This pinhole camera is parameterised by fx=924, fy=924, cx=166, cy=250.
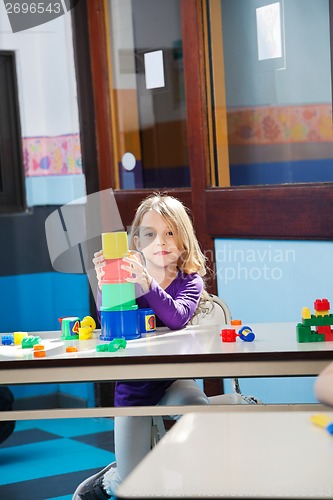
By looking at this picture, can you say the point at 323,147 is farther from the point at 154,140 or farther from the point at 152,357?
the point at 152,357

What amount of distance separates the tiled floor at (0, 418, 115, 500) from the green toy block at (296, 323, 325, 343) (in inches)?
50.0

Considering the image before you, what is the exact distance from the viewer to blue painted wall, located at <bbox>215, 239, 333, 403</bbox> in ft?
11.5

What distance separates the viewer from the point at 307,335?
2596 millimetres

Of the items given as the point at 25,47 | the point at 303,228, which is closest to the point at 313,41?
the point at 303,228

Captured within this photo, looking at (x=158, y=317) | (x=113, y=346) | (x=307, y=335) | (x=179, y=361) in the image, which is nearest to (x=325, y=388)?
(x=179, y=361)

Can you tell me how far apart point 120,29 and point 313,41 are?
4.22ft

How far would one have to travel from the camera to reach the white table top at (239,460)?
134cm

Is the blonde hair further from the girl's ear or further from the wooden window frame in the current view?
the wooden window frame

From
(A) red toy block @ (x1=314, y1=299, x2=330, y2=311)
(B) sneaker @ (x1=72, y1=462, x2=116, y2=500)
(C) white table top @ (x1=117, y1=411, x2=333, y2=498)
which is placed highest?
(A) red toy block @ (x1=314, y1=299, x2=330, y2=311)

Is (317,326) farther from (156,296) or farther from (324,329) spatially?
(156,296)

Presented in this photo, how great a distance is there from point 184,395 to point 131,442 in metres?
0.22

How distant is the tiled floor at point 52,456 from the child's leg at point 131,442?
65 centimetres

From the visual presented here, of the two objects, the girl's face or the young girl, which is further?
the girl's face

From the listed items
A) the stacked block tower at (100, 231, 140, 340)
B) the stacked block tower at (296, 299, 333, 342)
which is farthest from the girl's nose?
the stacked block tower at (296, 299, 333, 342)
